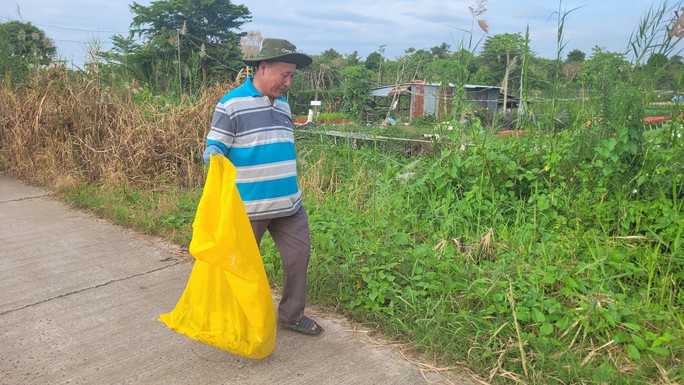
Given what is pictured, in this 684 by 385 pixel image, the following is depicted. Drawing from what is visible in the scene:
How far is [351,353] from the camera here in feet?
10.1

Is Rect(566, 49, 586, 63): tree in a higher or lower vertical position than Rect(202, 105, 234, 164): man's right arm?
higher

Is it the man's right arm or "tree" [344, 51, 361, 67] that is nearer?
the man's right arm

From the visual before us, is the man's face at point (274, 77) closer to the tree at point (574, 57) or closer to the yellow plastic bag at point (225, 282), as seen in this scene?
the yellow plastic bag at point (225, 282)

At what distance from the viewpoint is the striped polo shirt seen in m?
2.97

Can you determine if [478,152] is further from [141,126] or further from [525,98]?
[141,126]

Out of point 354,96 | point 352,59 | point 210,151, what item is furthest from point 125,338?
point 352,59

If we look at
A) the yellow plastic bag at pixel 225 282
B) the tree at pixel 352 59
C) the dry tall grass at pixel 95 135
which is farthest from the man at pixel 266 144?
the tree at pixel 352 59

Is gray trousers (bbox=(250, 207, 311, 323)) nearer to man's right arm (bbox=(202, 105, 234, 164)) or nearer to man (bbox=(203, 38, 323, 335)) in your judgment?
man (bbox=(203, 38, 323, 335))

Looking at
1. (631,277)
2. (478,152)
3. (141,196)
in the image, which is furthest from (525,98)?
(141,196)

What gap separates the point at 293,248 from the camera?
10.3 feet

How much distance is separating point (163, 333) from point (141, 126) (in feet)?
13.6

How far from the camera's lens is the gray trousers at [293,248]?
3.16 m

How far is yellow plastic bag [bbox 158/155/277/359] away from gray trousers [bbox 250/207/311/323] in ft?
1.18

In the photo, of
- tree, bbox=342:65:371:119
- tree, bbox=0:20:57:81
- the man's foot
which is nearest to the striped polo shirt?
the man's foot
